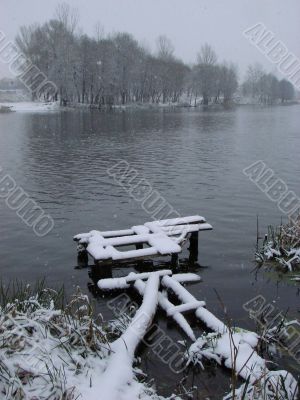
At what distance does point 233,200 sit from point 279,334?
10286 millimetres

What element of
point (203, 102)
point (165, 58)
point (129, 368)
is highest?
point (165, 58)

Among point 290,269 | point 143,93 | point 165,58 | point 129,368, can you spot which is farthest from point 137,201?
point 165,58

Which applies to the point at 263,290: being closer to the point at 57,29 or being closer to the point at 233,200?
the point at 233,200

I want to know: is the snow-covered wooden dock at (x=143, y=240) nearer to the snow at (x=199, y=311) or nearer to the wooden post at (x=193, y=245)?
the wooden post at (x=193, y=245)

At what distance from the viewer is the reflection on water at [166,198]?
33.0 ft

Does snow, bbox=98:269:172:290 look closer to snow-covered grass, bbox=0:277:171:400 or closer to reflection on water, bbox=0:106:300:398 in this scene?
reflection on water, bbox=0:106:300:398

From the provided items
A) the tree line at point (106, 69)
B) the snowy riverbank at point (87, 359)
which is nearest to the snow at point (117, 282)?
the snowy riverbank at point (87, 359)

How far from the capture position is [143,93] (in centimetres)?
10288

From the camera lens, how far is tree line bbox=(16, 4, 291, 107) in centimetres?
7850

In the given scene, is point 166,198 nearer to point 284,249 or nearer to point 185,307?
point 284,249

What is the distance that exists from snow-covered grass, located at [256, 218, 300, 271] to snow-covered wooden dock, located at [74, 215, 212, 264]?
5.79 feet

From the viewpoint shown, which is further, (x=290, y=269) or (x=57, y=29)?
(x=57, y=29)

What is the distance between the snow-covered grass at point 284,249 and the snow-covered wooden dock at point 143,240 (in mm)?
1764

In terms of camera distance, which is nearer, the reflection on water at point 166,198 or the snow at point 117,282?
the snow at point 117,282
